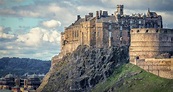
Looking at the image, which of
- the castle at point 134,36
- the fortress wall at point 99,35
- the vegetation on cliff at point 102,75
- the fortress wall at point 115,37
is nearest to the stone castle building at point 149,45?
the castle at point 134,36

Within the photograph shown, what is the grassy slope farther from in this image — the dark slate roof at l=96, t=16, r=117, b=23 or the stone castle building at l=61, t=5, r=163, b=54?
the dark slate roof at l=96, t=16, r=117, b=23

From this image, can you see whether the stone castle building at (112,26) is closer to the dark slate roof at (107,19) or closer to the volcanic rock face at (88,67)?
the dark slate roof at (107,19)

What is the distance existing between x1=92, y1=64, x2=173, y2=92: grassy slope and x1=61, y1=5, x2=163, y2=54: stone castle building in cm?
948

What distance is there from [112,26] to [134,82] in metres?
23.0

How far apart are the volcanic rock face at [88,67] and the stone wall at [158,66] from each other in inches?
374

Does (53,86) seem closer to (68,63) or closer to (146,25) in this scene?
(68,63)

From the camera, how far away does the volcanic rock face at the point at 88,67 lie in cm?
17850

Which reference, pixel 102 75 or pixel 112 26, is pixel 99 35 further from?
pixel 102 75

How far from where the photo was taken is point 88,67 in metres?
182

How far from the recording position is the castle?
168 meters

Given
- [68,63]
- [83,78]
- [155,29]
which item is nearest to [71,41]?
[68,63]

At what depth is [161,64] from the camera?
165m

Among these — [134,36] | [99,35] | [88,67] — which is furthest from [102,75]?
[134,36]

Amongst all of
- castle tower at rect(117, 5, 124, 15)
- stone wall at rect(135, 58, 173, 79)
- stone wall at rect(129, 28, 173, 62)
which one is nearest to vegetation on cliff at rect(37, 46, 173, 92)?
stone wall at rect(135, 58, 173, 79)
